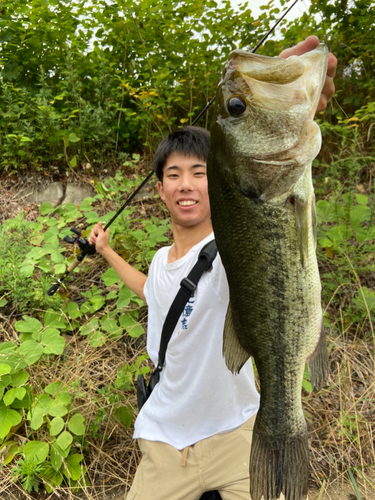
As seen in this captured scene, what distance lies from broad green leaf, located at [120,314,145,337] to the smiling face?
4.14ft

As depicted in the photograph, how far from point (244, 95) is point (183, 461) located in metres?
1.84

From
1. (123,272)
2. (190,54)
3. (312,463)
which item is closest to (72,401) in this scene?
(123,272)

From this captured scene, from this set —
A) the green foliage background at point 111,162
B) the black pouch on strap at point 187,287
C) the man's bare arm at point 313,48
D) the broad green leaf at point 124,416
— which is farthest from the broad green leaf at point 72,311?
the man's bare arm at point 313,48

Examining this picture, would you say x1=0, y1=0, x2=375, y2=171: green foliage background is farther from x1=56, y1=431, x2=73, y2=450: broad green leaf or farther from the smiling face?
x1=56, y1=431, x2=73, y2=450: broad green leaf

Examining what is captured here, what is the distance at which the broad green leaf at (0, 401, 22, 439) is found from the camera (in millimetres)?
2379

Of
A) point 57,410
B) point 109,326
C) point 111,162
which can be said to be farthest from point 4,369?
point 111,162

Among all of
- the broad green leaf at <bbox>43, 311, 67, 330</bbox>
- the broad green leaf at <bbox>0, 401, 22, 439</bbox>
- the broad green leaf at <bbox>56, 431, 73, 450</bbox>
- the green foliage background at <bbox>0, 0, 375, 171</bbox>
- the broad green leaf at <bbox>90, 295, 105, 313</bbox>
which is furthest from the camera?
the green foliage background at <bbox>0, 0, 375, 171</bbox>

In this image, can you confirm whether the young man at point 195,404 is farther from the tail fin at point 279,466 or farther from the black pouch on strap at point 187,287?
the tail fin at point 279,466

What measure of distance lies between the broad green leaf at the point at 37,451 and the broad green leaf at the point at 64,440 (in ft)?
0.34

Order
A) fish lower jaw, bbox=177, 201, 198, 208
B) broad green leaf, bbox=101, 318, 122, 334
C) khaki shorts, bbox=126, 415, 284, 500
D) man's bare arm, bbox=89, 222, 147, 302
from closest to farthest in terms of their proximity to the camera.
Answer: khaki shorts, bbox=126, 415, 284, 500
fish lower jaw, bbox=177, 201, 198, 208
man's bare arm, bbox=89, 222, 147, 302
broad green leaf, bbox=101, 318, 122, 334

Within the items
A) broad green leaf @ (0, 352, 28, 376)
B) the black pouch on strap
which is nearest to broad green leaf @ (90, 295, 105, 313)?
broad green leaf @ (0, 352, 28, 376)

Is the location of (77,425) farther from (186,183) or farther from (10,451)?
(186,183)

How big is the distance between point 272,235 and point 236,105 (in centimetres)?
47

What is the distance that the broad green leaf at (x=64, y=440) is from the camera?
88.8 inches
